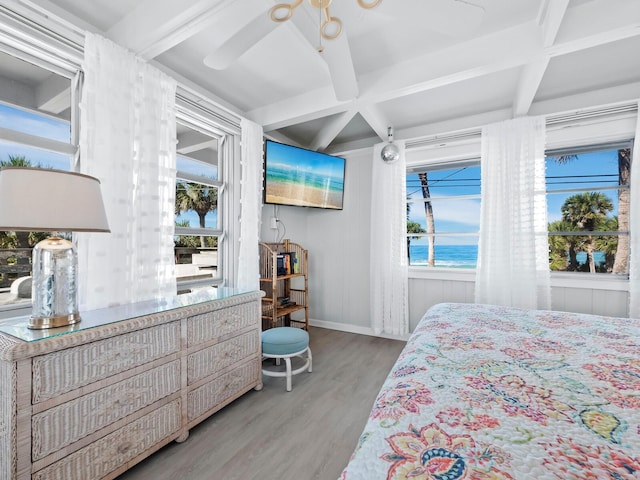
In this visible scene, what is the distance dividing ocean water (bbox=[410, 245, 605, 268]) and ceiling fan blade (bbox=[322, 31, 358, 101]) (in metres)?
2.03

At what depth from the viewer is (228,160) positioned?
2834 mm

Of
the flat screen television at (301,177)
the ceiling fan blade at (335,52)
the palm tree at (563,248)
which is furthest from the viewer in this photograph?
the flat screen television at (301,177)

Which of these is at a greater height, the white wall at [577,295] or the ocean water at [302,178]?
the ocean water at [302,178]

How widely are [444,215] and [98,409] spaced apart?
3.33 m

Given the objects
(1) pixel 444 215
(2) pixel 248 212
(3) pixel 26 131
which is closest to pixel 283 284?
(2) pixel 248 212

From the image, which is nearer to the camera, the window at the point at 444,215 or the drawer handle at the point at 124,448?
the drawer handle at the point at 124,448

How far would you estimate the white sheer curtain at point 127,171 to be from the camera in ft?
5.55

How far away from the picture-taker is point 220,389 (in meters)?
1.89

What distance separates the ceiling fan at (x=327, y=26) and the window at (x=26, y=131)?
109 cm

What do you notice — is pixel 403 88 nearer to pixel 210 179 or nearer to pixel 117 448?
pixel 210 179

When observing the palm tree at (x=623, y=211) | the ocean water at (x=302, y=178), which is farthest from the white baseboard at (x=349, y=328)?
the palm tree at (x=623, y=211)

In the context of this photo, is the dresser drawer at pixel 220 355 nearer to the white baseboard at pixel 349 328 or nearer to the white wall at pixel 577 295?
the white baseboard at pixel 349 328

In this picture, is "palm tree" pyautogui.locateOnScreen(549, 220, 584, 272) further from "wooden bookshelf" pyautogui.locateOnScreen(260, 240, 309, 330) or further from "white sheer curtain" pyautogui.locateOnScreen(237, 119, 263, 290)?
"white sheer curtain" pyautogui.locateOnScreen(237, 119, 263, 290)

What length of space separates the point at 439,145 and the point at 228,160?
222 centimetres
